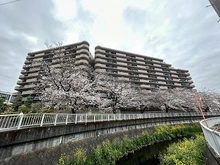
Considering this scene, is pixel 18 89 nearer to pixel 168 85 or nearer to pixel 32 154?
pixel 32 154

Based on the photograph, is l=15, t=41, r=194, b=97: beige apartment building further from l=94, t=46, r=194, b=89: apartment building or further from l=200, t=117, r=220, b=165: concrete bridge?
l=200, t=117, r=220, b=165: concrete bridge

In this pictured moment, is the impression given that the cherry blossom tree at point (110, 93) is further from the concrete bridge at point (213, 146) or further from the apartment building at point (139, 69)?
the concrete bridge at point (213, 146)

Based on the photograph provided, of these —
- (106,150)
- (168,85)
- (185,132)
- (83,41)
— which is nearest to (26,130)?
(106,150)

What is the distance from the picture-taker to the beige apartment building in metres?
36.2

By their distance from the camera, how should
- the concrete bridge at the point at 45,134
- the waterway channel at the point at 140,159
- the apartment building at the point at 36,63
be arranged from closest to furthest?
the concrete bridge at the point at 45,134 → the waterway channel at the point at 140,159 → the apartment building at the point at 36,63

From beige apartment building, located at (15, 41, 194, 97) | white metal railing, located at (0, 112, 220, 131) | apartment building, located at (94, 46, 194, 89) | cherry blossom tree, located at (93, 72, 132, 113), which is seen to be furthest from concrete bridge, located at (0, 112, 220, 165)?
apartment building, located at (94, 46, 194, 89)

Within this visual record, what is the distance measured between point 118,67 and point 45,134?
35.5 meters

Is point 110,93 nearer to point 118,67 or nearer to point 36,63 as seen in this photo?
point 118,67

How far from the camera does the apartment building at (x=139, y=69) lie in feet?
127

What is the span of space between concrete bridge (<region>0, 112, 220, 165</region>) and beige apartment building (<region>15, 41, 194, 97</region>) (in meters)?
23.1

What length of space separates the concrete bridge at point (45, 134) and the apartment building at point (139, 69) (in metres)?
25.1

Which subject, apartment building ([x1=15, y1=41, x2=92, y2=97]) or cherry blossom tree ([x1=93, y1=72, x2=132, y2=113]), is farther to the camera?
apartment building ([x1=15, y1=41, x2=92, y2=97])

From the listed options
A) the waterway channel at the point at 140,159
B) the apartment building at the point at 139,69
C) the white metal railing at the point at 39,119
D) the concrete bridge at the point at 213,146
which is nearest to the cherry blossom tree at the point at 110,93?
the white metal railing at the point at 39,119

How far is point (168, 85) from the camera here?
46406mm
